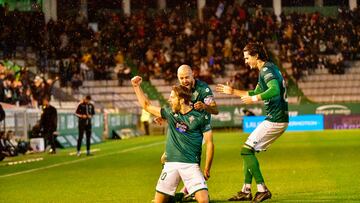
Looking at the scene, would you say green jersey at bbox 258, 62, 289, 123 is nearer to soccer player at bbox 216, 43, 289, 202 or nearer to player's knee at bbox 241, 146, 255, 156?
soccer player at bbox 216, 43, 289, 202

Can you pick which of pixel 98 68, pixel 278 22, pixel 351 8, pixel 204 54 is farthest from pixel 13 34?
pixel 351 8

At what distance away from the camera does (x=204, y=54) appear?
54906 mm

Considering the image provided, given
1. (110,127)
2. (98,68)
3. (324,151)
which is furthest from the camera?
(98,68)

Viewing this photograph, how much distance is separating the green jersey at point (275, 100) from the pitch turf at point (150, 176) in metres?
1.30

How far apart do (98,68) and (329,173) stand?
34469mm

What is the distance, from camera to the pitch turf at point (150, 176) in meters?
14.9

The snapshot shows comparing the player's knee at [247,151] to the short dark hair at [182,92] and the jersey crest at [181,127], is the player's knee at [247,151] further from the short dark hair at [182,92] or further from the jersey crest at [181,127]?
the short dark hair at [182,92]

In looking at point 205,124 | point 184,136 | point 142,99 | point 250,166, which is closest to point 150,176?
point 250,166

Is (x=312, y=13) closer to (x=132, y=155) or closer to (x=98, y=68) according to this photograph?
(x=98, y=68)

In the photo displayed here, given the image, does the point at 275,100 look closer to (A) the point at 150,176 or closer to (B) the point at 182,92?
(B) the point at 182,92

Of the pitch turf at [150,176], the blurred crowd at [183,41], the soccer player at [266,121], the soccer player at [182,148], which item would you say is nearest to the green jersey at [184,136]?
the soccer player at [182,148]

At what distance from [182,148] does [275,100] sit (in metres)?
3.62

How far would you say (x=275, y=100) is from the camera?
13.7 meters

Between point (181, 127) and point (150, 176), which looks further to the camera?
point (150, 176)
